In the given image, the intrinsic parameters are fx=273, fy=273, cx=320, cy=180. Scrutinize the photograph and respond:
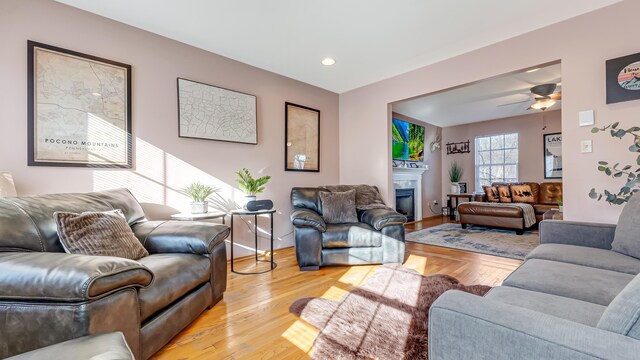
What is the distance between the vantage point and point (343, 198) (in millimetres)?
3469

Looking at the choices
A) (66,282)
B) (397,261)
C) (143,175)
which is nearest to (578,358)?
(66,282)

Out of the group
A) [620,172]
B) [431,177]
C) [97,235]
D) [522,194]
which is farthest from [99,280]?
[431,177]

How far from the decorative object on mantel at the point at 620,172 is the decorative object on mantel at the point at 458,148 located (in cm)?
500

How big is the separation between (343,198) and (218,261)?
180 cm

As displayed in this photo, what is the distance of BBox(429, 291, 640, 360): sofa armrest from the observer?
23.8 inches

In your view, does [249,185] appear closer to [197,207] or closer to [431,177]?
[197,207]

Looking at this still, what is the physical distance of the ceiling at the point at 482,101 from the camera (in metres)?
3.84

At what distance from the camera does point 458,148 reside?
7164 millimetres

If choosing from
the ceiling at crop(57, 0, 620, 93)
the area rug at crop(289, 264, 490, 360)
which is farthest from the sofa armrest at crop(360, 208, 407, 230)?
the ceiling at crop(57, 0, 620, 93)

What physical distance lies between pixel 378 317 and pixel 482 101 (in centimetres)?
467

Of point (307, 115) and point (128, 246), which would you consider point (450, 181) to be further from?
point (128, 246)

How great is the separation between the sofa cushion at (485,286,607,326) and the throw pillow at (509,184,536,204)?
5.15m

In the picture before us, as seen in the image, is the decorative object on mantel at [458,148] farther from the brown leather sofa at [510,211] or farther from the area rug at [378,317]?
the area rug at [378,317]

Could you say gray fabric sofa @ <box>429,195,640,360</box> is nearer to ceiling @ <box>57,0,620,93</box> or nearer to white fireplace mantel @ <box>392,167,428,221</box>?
ceiling @ <box>57,0,620,93</box>
